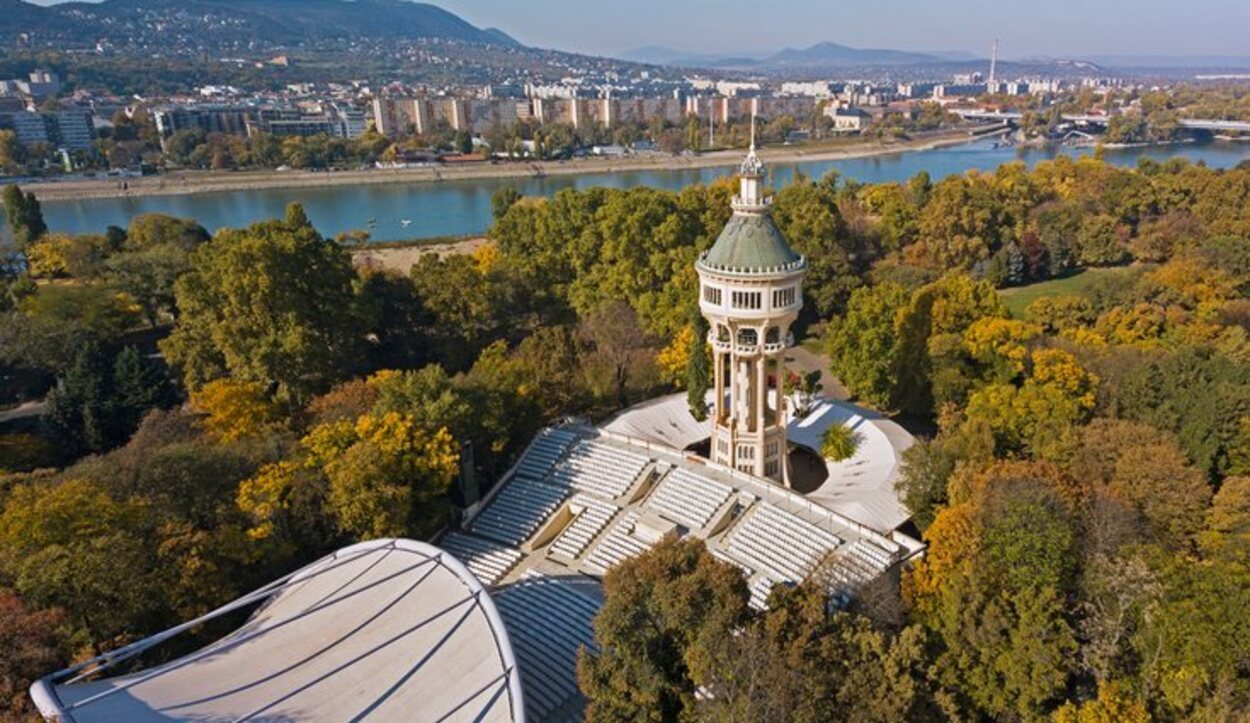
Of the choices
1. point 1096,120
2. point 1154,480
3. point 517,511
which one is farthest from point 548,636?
point 1096,120

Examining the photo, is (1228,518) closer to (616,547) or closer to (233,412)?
(616,547)

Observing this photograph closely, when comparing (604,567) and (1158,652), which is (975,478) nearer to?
(1158,652)

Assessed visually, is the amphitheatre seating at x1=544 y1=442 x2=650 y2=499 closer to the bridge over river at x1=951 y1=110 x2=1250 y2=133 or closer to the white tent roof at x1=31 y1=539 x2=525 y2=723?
the white tent roof at x1=31 y1=539 x2=525 y2=723

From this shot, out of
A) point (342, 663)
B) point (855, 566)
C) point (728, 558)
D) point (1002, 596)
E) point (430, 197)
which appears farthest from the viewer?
point (430, 197)

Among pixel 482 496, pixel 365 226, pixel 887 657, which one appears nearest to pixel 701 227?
pixel 482 496

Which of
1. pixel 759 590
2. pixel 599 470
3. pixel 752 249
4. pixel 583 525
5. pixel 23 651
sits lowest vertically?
pixel 583 525
